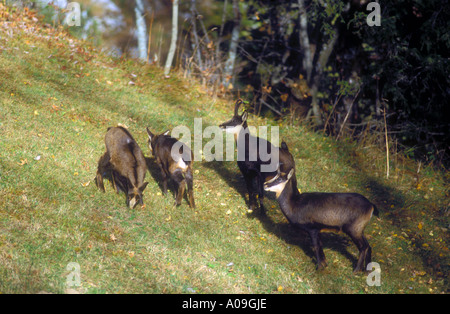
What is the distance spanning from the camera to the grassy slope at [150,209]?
6.53 metres

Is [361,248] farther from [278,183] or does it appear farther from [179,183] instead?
[179,183]

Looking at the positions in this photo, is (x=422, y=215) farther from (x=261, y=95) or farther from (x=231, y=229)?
(x=261, y=95)

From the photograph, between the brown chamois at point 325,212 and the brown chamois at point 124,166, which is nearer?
the brown chamois at point 325,212

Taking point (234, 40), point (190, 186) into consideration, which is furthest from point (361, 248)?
point (234, 40)

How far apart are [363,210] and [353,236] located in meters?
0.41

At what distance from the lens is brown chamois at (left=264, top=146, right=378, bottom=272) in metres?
6.87

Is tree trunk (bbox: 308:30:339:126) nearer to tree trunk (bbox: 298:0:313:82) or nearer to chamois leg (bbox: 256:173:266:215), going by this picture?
tree trunk (bbox: 298:0:313:82)

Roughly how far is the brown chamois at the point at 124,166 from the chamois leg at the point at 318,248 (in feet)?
9.31

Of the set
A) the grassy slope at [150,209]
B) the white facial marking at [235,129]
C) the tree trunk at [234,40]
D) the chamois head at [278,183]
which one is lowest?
the grassy slope at [150,209]

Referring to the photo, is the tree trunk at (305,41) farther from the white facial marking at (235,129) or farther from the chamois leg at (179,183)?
the chamois leg at (179,183)

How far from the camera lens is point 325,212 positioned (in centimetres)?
699

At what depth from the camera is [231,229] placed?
8133 mm

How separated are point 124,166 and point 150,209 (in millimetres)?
867

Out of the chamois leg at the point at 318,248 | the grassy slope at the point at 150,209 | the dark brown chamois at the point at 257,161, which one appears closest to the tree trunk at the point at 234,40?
the grassy slope at the point at 150,209
